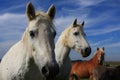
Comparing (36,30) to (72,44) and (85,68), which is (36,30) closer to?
(72,44)

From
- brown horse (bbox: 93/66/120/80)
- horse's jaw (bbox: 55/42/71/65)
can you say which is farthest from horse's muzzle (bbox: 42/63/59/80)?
brown horse (bbox: 93/66/120/80)

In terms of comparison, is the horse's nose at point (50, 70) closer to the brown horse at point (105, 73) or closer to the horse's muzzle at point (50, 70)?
the horse's muzzle at point (50, 70)

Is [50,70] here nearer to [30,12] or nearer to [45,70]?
[45,70]

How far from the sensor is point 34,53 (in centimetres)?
510

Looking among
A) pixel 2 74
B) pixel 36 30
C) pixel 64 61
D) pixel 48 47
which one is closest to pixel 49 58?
pixel 48 47

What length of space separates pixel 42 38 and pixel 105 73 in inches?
451

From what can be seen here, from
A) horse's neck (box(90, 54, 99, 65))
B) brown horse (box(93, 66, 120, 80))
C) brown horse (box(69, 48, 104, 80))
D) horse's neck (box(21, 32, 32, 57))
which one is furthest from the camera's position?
horse's neck (box(90, 54, 99, 65))

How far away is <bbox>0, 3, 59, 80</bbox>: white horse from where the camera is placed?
468 cm

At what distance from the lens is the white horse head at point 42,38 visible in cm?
457

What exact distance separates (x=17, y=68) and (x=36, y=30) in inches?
35.9

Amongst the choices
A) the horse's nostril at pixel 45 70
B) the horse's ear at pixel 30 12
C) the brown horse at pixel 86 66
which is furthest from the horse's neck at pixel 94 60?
the horse's nostril at pixel 45 70

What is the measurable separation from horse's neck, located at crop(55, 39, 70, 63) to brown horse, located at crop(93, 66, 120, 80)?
18.6ft

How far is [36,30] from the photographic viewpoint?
5.05 meters

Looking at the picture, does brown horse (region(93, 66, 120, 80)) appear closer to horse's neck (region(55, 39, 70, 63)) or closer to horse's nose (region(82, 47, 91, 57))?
horse's nose (region(82, 47, 91, 57))
